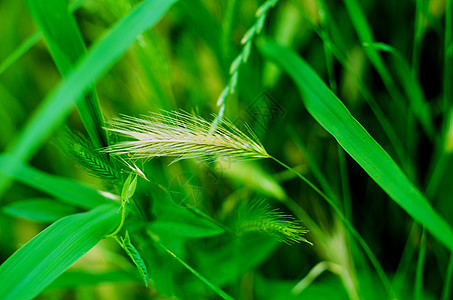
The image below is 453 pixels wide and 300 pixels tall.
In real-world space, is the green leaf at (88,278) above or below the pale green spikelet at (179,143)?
below

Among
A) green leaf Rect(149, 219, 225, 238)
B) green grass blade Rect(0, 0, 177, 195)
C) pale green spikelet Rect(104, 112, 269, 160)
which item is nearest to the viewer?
green grass blade Rect(0, 0, 177, 195)

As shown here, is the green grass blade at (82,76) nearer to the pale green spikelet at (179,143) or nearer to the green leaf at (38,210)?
the pale green spikelet at (179,143)

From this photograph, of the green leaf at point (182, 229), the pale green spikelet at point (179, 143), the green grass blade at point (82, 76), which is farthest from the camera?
the green leaf at point (182, 229)

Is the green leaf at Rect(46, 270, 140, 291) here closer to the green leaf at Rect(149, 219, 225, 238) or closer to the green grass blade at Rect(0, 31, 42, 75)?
the green leaf at Rect(149, 219, 225, 238)

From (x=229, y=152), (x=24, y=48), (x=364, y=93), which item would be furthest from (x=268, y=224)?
(x=24, y=48)

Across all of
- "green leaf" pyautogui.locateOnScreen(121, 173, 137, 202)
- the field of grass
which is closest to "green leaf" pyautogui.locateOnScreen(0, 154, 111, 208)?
the field of grass

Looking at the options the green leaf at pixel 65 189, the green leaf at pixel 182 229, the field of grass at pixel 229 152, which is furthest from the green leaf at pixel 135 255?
the green leaf at pixel 65 189

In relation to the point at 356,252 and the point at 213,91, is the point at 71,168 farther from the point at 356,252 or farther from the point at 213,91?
Result: the point at 356,252

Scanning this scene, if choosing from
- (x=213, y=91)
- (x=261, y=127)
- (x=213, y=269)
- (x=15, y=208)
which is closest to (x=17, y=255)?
(x=15, y=208)
